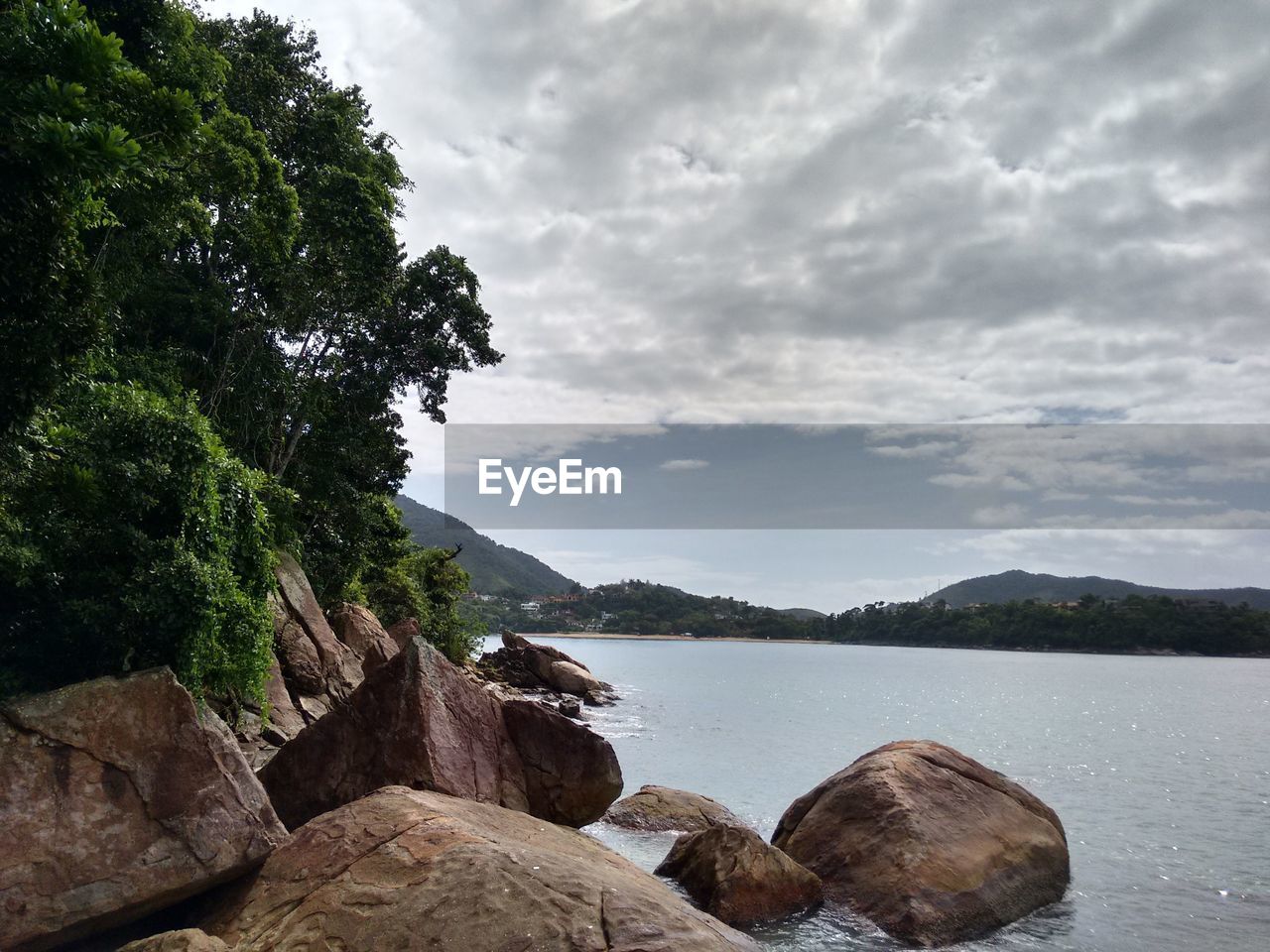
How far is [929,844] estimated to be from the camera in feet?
39.1

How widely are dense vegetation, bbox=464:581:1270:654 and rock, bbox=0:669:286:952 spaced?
6762 cm

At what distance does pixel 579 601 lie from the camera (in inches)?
6969

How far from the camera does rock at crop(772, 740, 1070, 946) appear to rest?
1146 centimetres

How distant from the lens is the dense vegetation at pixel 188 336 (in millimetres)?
8148

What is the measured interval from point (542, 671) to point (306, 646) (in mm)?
31566

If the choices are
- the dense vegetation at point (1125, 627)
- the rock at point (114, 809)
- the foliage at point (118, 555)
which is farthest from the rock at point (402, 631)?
the dense vegetation at point (1125, 627)

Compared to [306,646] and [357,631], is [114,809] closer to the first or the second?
[306,646]

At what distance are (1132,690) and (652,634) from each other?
110257 millimetres

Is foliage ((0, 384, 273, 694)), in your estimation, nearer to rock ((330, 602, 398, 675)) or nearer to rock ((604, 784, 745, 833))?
rock ((604, 784, 745, 833))

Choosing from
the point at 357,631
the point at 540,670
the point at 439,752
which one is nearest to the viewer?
the point at 439,752

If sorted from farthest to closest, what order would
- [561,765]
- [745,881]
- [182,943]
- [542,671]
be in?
[542,671]
[561,765]
[745,881]
[182,943]

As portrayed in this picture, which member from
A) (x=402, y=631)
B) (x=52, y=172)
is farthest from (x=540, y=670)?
(x=52, y=172)

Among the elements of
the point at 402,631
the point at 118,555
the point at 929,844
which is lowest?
the point at 929,844

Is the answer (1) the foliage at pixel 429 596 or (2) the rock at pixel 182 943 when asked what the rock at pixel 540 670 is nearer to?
(1) the foliage at pixel 429 596
